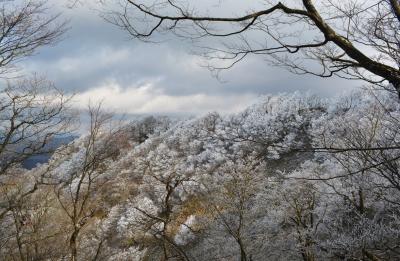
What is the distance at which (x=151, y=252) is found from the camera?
91.9 feet

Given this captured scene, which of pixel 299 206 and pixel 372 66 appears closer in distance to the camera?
pixel 372 66

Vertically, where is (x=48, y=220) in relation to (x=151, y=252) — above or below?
above

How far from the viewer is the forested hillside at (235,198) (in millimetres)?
8953

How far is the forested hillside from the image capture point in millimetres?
8953

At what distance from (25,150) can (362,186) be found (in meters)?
9.70

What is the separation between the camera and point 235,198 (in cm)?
1911

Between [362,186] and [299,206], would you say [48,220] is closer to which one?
[299,206]

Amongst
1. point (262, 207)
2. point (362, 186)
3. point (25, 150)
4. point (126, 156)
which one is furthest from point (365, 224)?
point (126, 156)

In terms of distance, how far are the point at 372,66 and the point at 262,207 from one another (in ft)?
60.9

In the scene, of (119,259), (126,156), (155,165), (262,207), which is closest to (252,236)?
(262,207)

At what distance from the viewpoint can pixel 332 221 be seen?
17.5m

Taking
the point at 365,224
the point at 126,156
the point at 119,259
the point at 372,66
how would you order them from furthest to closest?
the point at 126,156 < the point at 119,259 < the point at 365,224 < the point at 372,66

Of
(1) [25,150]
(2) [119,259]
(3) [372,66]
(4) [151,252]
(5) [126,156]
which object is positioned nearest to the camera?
(3) [372,66]

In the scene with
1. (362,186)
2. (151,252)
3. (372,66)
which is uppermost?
(372,66)
